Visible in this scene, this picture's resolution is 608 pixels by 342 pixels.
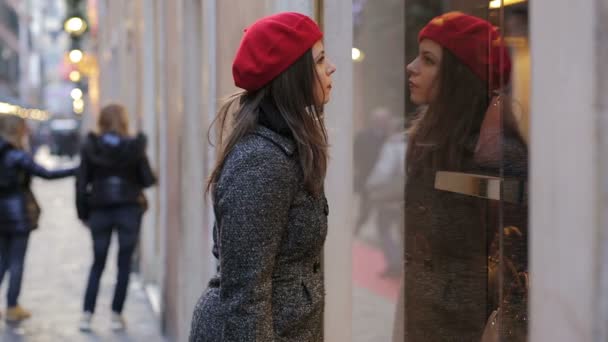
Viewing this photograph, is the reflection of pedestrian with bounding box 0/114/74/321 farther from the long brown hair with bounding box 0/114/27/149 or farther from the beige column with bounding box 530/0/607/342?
the beige column with bounding box 530/0/607/342

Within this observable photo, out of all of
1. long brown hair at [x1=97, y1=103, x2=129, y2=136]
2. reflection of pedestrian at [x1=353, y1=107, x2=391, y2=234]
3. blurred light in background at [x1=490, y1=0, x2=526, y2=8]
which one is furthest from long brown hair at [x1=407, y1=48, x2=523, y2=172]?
long brown hair at [x1=97, y1=103, x2=129, y2=136]

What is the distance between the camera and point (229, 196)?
7.58 feet

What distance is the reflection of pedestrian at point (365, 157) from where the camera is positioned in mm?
3990

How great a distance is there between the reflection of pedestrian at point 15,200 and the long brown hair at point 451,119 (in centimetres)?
556

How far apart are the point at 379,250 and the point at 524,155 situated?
5.37 feet

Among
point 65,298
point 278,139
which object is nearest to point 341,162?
point 278,139

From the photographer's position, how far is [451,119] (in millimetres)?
3205

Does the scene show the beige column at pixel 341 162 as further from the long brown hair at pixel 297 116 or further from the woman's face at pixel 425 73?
the long brown hair at pixel 297 116

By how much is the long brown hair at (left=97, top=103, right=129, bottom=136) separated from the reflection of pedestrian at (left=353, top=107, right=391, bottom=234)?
4.55 m

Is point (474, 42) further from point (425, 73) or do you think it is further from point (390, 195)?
point (390, 195)

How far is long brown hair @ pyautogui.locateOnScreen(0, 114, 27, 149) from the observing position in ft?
27.9

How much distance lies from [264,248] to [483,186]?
977mm

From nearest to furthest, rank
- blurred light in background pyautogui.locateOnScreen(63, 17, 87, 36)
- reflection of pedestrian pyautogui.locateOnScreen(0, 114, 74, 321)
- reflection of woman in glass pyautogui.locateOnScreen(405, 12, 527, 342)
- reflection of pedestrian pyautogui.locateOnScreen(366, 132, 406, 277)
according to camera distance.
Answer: reflection of woman in glass pyautogui.locateOnScreen(405, 12, 527, 342) → reflection of pedestrian pyautogui.locateOnScreen(366, 132, 406, 277) → reflection of pedestrian pyautogui.locateOnScreen(0, 114, 74, 321) → blurred light in background pyautogui.locateOnScreen(63, 17, 87, 36)

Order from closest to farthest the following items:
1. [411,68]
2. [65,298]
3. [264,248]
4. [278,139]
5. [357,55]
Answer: [264,248] < [278,139] < [411,68] < [357,55] < [65,298]
